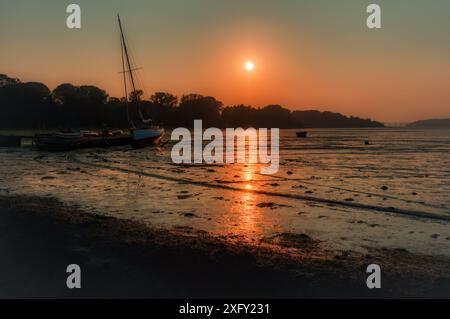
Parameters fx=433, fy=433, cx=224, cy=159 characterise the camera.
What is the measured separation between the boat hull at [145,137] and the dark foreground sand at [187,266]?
162 feet

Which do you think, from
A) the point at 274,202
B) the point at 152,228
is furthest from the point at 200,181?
the point at 152,228

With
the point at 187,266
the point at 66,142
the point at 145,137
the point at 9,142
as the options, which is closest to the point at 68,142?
the point at 66,142

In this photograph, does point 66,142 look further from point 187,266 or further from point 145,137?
point 187,266

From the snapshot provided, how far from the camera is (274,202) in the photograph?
56.5ft

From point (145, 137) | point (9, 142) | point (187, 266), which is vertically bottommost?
point (187, 266)

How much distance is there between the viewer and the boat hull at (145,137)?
2375 inches

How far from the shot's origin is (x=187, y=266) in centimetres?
838

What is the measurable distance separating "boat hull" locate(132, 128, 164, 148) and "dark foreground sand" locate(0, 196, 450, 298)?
4944 cm

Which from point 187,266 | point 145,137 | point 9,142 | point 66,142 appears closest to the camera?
point 187,266

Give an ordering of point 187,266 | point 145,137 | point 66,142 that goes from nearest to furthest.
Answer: point 187,266
point 66,142
point 145,137

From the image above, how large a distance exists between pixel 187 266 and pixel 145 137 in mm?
55336
